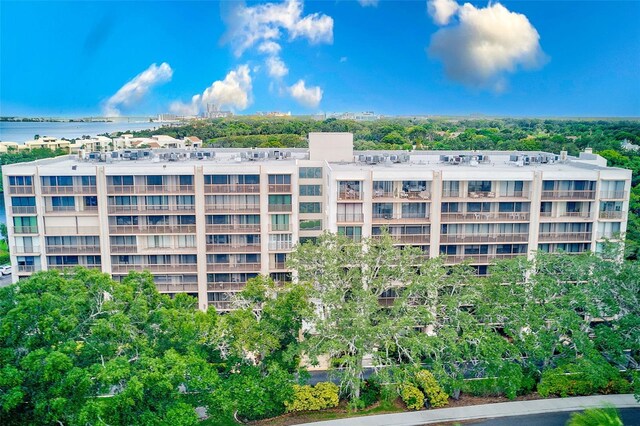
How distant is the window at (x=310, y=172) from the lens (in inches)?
2231

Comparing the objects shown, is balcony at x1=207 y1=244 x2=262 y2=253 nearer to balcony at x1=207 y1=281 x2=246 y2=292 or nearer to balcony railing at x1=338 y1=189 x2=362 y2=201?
balcony at x1=207 y1=281 x2=246 y2=292

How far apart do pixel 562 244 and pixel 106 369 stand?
4548 cm

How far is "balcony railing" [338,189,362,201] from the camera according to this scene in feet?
172

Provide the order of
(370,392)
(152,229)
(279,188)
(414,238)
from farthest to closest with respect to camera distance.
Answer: (279,188)
(152,229)
(414,238)
(370,392)

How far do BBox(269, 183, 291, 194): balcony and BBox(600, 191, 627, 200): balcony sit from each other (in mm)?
32013

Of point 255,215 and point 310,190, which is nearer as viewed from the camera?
point 255,215

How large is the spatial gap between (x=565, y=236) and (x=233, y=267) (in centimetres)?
3444

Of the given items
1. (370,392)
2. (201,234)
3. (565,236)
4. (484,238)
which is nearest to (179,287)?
(201,234)

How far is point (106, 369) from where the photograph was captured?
30156 millimetres

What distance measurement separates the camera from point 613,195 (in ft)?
181

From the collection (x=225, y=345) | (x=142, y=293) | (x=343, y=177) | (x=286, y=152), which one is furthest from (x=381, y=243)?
(x=286, y=152)

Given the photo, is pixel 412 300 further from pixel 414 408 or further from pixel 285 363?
pixel 285 363

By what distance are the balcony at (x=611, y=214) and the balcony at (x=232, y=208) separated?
116ft

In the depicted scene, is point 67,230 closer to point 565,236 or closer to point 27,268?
point 27,268
